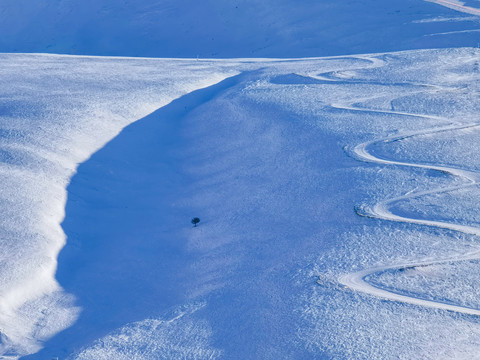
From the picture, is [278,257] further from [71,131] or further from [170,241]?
[71,131]

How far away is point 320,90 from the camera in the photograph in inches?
318

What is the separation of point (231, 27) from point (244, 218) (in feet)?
35.1

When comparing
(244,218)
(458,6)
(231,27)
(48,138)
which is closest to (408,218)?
(244,218)

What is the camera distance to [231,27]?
588 inches

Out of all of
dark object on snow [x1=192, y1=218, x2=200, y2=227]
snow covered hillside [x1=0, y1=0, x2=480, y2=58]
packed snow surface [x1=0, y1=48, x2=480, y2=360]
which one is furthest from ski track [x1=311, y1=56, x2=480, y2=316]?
snow covered hillside [x1=0, y1=0, x2=480, y2=58]

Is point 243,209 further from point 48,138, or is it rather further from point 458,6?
point 458,6

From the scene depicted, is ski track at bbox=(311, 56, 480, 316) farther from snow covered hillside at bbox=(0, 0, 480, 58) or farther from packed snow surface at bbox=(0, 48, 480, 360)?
snow covered hillside at bbox=(0, 0, 480, 58)

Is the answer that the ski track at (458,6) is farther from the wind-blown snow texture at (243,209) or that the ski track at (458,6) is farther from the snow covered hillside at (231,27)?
the wind-blown snow texture at (243,209)

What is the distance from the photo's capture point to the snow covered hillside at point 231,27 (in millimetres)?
12047

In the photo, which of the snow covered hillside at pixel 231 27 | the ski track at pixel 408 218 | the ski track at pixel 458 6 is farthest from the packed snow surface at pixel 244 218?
the ski track at pixel 458 6

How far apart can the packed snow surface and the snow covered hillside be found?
3887 mm

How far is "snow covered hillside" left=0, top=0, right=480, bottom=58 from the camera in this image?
12047mm

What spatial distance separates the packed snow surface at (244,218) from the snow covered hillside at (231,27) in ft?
12.8

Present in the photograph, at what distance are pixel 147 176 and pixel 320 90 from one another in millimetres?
2986
